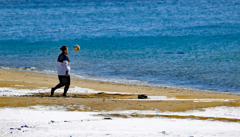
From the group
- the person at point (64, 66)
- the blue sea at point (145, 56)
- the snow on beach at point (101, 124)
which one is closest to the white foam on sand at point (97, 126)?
the snow on beach at point (101, 124)

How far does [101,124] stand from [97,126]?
146mm

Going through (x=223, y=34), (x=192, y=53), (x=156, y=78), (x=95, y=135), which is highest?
(x=223, y=34)

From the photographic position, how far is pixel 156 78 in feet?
51.3

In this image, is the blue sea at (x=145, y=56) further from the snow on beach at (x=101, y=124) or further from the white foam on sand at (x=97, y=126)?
the white foam on sand at (x=97, y=126)

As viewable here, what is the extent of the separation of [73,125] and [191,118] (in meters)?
2.46

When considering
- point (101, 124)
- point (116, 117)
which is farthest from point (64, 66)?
point (101, 124)

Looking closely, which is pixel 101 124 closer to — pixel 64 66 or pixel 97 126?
pixel 97 126

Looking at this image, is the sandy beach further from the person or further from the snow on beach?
the person

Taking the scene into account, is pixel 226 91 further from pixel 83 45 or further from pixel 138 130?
pixel 83 45

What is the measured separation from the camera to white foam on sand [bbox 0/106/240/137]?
17.9 feet

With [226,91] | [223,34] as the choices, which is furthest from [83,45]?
[226,91]

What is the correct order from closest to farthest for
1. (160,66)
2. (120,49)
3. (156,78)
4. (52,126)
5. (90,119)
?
1. (52,126)
2. (90,119)
3. (156,78)
4. (160,66)
5. (120,49)

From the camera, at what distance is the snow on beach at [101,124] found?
5.49 metres

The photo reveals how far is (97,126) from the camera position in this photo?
5.86 m
